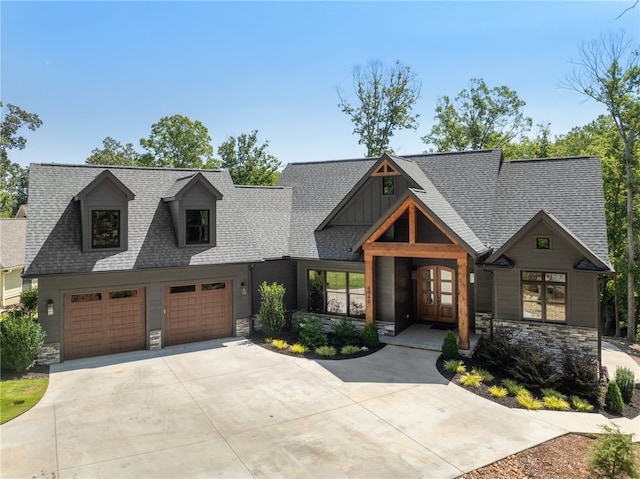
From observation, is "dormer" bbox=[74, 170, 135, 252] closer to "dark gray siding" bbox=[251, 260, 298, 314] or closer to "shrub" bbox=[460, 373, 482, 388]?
"dark gray siding" bbox=[251, 260, 298, 314]

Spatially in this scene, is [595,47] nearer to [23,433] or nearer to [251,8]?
[251,8]

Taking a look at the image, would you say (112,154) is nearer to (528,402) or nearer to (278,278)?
(278,278)

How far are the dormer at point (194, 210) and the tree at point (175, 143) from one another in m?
26.1

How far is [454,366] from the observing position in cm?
1270

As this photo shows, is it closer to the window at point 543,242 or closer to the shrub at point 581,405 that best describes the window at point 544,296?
the window at point 543,242

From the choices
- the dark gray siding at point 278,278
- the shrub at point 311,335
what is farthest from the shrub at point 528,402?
the dark gray siding at point 278,278

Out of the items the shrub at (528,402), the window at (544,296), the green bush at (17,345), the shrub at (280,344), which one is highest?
the window at (544,296)

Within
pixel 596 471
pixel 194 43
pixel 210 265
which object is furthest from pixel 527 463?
pixel 194 43

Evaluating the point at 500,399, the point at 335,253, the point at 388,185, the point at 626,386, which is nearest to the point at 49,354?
the point at 335,253

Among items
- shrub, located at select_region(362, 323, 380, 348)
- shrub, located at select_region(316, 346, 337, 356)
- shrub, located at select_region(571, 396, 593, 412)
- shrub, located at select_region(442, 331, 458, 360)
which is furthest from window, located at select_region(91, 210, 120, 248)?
shrub, located at select_region(571, 396, 593, 412)

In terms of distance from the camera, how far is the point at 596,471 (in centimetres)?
718

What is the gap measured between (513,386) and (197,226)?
12.2m

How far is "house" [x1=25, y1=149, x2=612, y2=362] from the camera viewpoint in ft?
45.3

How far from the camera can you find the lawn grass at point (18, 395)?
988cm
